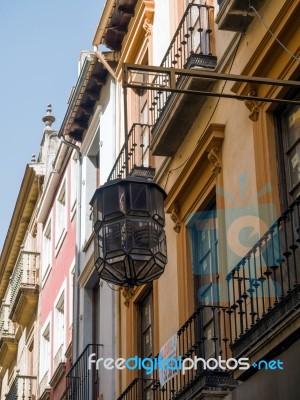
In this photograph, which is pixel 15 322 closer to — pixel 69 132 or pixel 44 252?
pixel 44 252

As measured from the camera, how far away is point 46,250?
25594mm

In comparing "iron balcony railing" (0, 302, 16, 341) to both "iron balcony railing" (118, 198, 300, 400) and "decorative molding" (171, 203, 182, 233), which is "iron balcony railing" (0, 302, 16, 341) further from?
"iron balcony railing" (118, 198, 300, 400)

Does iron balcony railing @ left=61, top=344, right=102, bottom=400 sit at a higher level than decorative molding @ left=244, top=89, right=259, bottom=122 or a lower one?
lower

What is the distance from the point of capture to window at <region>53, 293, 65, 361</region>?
2223 centimetres

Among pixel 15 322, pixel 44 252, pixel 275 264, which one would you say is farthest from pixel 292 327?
pixel 15 322

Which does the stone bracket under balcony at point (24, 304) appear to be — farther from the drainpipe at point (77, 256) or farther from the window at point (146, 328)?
the window at point (146, 328)

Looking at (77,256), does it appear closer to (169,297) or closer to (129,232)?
(169,297)

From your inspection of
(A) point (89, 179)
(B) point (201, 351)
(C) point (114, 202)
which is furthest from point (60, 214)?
(C) point (114, 202)

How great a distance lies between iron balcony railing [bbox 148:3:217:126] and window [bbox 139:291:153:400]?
2903 millimetres

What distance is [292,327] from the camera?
8734 mm

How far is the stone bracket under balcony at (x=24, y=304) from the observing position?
2555 cm

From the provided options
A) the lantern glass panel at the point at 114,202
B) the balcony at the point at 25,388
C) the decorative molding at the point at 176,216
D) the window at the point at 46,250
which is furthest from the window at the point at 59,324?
the lantern glass panel at the point at 114,202

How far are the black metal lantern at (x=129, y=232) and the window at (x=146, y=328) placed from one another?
191 inches

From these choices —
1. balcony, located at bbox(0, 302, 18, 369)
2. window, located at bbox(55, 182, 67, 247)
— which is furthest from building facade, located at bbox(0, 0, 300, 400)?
balcony, located at bbox(0, 302, 18, 369)
